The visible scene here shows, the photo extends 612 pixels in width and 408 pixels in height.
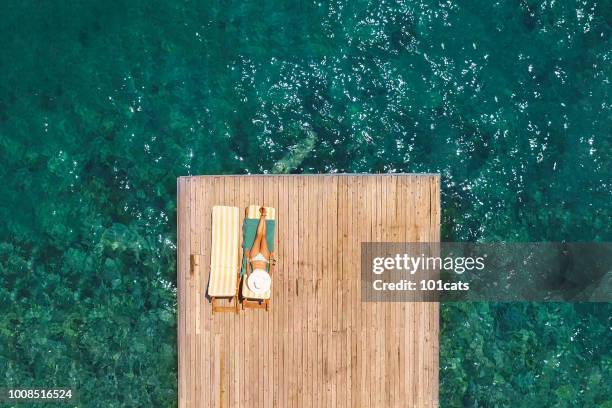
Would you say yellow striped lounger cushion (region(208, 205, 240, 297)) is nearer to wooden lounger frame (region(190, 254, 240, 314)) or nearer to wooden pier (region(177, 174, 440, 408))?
wooden lounger frame (region(190, 254, 240, 314))

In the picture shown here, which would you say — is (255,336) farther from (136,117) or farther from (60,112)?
(60,112)

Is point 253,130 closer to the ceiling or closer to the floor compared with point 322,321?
closer to the ceiling

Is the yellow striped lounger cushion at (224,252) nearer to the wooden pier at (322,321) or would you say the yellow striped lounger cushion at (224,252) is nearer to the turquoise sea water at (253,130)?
the wooden pier at (322,321)

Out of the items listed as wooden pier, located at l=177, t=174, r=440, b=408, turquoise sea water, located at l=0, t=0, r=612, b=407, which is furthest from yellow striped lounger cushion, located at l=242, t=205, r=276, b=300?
turquoise sea water, located at l=0, t=0, r=612, b=407

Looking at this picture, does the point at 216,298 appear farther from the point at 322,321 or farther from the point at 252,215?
the point at 322,321

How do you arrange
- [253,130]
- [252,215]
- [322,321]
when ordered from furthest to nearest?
[253,130] < [322,321] < [252,215]

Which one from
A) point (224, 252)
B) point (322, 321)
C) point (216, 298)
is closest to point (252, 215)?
point (224, 252)

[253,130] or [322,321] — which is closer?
[322,321]
